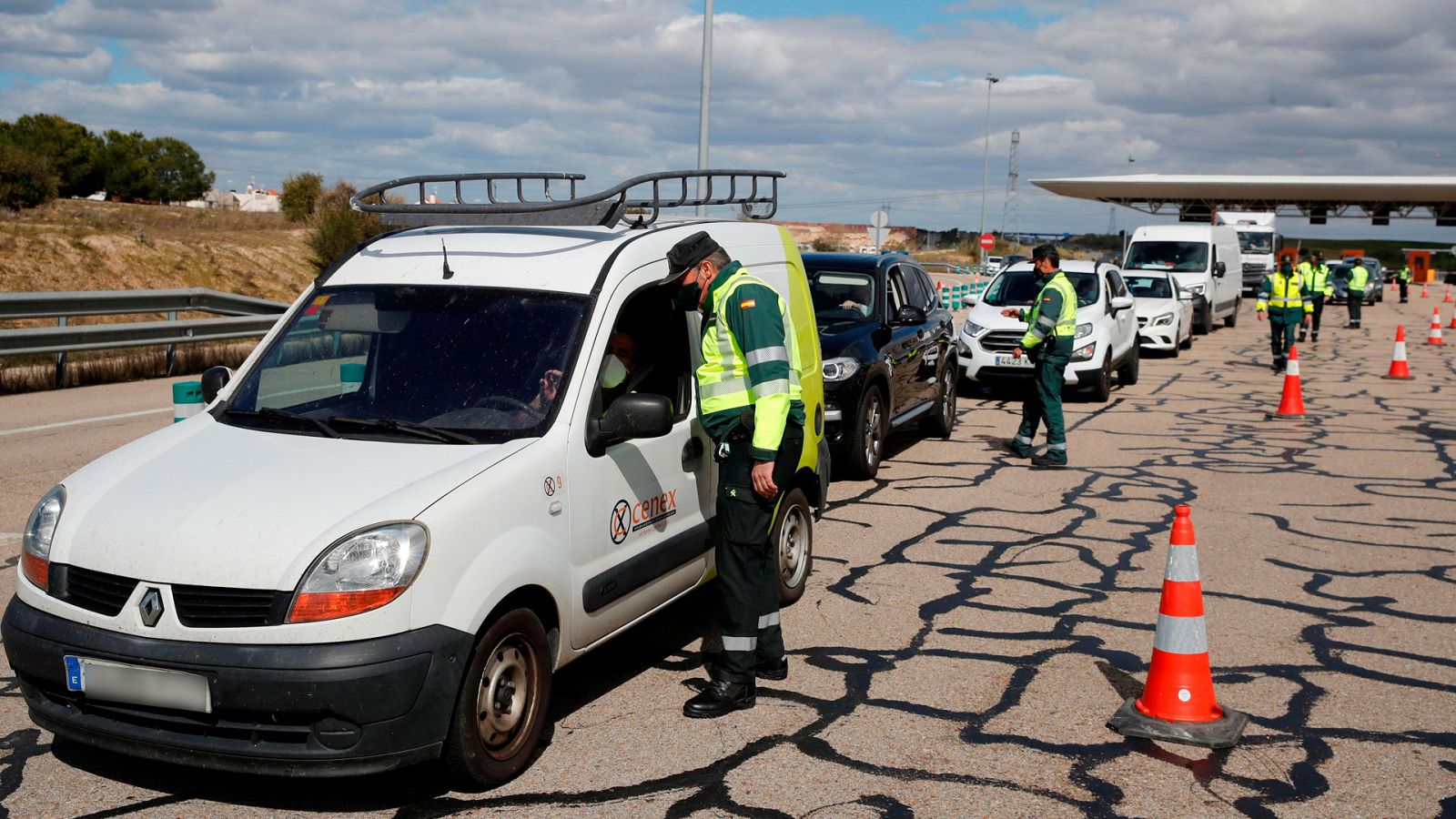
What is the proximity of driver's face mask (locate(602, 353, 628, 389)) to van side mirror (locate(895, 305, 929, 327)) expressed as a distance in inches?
243

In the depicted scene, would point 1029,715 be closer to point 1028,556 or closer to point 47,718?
point 1028,556

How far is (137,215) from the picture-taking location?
50.2 metres

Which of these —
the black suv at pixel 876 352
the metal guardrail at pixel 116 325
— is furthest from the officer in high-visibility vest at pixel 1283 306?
the metal guardrail at pixel 116 325

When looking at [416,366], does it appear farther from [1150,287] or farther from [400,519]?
[1150,287]

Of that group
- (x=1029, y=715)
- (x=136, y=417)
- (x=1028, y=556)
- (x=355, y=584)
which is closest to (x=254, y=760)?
(x=355, y=584)

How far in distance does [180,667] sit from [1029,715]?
3242 millimetres

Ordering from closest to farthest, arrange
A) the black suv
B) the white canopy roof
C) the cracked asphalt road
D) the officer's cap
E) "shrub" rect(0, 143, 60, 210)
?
the cracked asphalt road
the officer's cap
the black suv
"shrub" rect(0, 143, 60, 210)
the white canopy roof

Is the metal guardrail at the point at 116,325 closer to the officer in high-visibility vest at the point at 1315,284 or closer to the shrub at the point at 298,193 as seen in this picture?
the officer in high-visibility vest at the point at 1315,284

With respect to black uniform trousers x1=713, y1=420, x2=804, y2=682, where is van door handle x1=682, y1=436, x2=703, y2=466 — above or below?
above

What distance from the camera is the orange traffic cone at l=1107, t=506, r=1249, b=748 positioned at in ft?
16.8

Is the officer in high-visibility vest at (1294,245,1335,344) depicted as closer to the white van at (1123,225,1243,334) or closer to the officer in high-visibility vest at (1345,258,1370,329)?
the white van at (1123,225,1243,334)

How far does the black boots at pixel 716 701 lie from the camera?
5234 mm

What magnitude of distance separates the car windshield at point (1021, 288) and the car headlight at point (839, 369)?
7.31m

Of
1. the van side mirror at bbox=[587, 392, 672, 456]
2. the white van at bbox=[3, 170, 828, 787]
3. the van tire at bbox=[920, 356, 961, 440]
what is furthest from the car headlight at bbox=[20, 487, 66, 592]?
the van tire at bbox=[920, 356, 961, 440]
